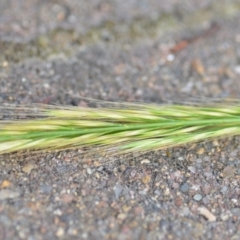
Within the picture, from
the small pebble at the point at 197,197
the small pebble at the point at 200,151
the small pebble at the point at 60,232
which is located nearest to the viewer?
the small pebble at the point at 60,232

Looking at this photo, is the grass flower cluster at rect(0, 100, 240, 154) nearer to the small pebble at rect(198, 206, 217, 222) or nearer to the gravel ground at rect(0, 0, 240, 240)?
the gravel ground at rect(0, 0, 240, 240)

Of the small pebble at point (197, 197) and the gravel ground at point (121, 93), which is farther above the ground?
the gravel ground at point (121, 93)

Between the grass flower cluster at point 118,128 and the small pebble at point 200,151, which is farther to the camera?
the small pebble at point 200,151

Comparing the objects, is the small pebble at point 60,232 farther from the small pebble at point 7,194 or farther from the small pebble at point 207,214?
the small pebble at point 207,214

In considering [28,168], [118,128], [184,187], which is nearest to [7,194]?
[28,168]

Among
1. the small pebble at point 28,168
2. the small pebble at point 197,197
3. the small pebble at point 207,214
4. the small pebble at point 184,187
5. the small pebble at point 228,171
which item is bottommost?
the small pebble at point 207,214

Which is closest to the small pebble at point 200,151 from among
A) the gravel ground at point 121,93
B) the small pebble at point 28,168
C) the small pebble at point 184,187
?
the gravel ground at point 121,93

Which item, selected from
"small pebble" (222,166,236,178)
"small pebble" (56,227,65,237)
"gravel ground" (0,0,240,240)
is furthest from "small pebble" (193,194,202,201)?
"small pebble" (56,227,65,237)
